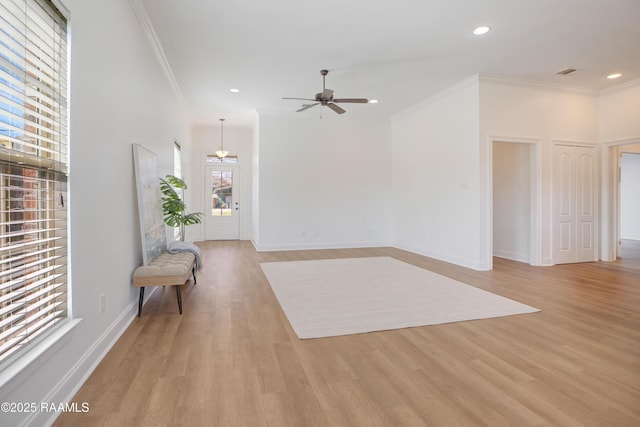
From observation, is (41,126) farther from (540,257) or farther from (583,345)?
(540,257)

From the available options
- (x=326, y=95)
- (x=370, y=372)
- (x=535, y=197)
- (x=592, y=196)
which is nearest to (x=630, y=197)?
A: (x=592, y=196)

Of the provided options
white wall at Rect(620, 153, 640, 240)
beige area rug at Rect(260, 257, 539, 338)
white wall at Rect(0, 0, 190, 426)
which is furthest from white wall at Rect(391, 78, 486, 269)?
white wall at Rect(620, 153, 640, 240)

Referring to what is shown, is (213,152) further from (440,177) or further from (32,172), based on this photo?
(32,172)

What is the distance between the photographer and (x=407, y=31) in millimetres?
3777

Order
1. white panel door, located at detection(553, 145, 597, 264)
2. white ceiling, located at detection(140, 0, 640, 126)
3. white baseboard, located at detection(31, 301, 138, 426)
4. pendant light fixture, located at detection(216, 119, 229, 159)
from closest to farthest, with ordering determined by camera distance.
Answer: white baseboard, located at detection(31, 301, 138, 426) → white ceiling, located at detection(140, 0, 640, 126) → white panel door, located at detection(553, 145, 597, 264) → pendant light fixture, located at detection(216, 119, 229, 159)

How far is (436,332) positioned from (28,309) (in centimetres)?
274

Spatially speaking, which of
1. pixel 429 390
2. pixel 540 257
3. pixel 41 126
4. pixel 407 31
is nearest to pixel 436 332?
pixel 429 390

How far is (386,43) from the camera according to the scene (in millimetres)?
4074

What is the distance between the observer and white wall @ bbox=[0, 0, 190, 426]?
5.65ft

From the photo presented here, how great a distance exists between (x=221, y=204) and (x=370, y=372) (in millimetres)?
7770

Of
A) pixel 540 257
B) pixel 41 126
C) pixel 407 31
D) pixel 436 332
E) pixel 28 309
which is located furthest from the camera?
pixel 540 257

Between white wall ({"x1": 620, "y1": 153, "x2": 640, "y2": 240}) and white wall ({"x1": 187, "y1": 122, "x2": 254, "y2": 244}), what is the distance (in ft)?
35.0

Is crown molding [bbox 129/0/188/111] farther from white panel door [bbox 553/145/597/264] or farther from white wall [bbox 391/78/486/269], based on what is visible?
white panel door [bbox 553/145/597/264]

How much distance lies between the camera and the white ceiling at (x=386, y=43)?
3332mm
